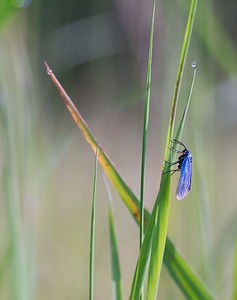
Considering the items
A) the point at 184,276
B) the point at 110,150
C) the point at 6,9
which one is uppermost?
the point at 6,9

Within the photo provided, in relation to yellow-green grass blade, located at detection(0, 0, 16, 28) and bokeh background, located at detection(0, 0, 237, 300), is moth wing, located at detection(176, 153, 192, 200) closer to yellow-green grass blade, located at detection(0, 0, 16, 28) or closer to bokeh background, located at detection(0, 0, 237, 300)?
bokeh background, located at detection(0, 0, 237, 300)

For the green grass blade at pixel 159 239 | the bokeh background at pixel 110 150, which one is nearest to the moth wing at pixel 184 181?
the bokeh background at pixel 110 150

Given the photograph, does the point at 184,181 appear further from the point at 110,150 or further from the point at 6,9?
the point at 110,150

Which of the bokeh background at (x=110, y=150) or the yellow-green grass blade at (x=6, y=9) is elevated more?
the yellow-green grass blade at (x=6, y=9)

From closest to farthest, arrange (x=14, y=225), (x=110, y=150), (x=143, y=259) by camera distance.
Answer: (x=143, y=259) → (x=14, y=225) → (x=110, y=150)

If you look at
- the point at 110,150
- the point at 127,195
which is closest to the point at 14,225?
the point at 127,195

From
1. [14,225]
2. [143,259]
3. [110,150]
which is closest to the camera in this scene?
[143,259]

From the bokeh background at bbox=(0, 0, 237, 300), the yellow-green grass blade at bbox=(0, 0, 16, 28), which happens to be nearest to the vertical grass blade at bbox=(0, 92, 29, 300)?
the bokeh background at bbox=(0, 0, 237, 300)

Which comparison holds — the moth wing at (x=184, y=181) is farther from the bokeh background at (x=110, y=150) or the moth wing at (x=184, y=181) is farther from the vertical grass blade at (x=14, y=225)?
the vertical grass blade at (x=14, y=225)
